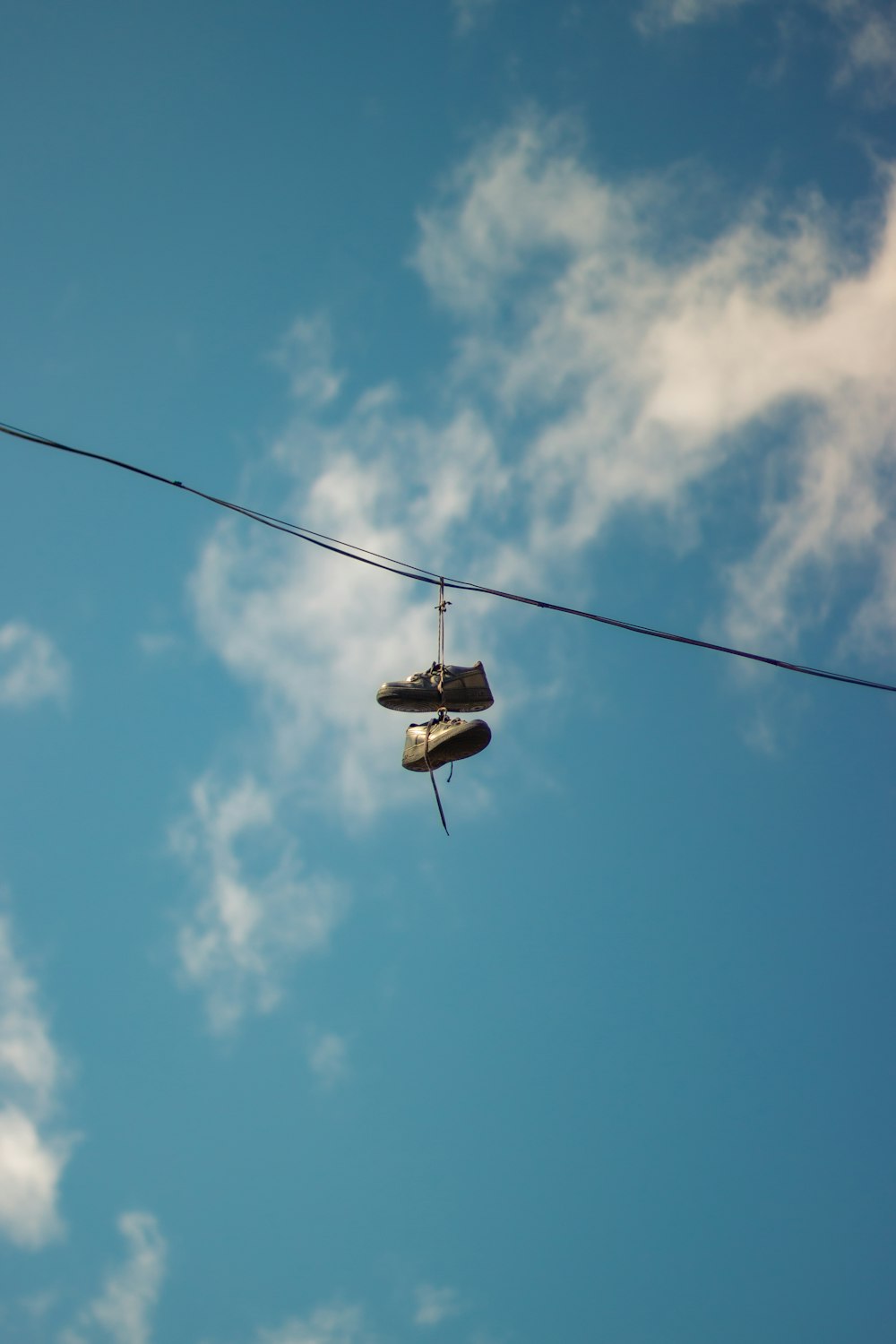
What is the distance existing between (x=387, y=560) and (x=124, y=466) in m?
2.23

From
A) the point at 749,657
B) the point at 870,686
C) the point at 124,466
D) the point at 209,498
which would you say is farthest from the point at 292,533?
the point at 870,686

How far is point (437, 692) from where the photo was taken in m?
9.80

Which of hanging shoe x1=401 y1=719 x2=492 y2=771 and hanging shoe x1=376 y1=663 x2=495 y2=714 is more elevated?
hanging shoe x1=376 y1=663 x2=495 y2=714

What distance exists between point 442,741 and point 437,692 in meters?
0.48

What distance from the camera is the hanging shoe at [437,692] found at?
979 cm

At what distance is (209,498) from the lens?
23.3 ft

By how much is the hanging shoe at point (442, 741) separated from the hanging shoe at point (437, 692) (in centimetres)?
16

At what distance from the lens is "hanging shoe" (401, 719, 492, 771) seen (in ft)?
30.5

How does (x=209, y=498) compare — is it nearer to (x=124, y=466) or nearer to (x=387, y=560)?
(x=124, y=466)

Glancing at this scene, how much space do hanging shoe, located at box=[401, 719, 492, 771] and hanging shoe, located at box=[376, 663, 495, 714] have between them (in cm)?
16

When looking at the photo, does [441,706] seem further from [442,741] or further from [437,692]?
[442,741]

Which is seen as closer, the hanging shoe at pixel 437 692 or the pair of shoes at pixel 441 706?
the pair of shoes at pixel 441 706

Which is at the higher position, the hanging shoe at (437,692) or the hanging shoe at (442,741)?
the hanging shoe at (437,692)

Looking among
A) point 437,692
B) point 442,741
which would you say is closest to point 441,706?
point 437,692
